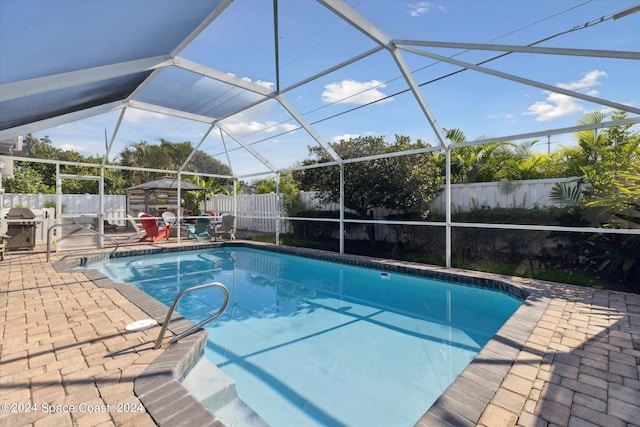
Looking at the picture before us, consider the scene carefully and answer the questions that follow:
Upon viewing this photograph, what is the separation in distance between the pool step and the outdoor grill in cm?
978

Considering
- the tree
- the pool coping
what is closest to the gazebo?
the tree

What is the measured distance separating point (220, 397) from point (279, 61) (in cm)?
585

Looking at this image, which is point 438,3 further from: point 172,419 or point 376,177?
point 172,419

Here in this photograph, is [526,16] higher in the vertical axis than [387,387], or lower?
higher

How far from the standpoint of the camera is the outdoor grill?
30.8 feet

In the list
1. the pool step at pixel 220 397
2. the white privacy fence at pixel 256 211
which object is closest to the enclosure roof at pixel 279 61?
the pool step at pixel 220 397

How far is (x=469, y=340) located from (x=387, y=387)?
1764 mm

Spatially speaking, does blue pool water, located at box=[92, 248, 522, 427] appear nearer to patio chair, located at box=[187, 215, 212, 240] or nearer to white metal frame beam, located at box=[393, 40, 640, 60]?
white metal frame beam, located at box=[393, 40, 640, 60]

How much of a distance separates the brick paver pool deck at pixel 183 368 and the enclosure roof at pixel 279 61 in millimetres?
2538

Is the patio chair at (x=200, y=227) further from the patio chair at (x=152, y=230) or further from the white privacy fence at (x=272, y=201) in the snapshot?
the white privacy fence at (x=272, y=201)

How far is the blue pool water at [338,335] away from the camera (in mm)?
3188

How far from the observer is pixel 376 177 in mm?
9438

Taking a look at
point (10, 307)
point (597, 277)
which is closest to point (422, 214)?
point (597, 277)

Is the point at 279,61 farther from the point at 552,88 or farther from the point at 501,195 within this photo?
the point at 501,195
